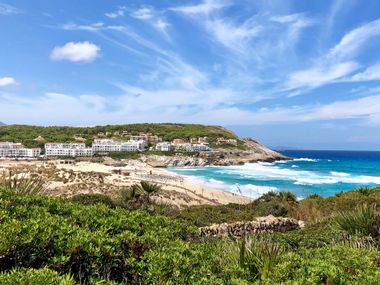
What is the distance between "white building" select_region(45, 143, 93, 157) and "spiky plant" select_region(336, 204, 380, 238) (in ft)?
298

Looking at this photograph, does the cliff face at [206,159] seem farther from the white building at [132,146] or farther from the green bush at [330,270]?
the green bush at [330,270]

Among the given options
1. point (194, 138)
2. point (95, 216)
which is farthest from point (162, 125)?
point (95, 216)

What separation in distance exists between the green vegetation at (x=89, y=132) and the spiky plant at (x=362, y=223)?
103595 mm

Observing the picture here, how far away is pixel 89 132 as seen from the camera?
138 m

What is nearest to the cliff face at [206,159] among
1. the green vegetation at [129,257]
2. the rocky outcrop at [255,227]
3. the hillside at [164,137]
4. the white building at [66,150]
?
the hillside at [164,137]

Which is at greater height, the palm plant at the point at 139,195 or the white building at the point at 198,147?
the white building at the point at 198,147

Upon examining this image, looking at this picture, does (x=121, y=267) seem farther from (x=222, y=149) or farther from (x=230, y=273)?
(x=222, y=149)

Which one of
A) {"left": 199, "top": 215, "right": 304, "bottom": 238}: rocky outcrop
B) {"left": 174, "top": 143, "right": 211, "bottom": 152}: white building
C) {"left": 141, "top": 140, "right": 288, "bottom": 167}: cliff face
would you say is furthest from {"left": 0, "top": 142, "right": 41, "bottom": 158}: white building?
{"left": 199, "top": 215, "right": 304, "bottom": 238}: rocky outcrop

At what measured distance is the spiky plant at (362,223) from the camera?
29.0 ft

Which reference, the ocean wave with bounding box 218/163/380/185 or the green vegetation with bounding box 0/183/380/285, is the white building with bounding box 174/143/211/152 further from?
the green vegetation with bounding box 0/183/380/285

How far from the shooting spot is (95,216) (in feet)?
18.1

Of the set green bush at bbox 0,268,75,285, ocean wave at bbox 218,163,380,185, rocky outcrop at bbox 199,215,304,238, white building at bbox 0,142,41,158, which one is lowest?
ocean wave at bbox 218,163,380,185

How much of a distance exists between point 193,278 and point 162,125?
159m

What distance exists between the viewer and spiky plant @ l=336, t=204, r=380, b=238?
8828 millimetres
